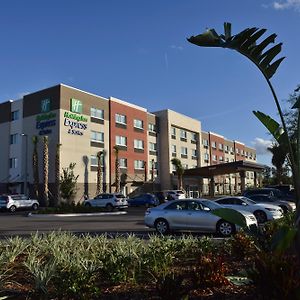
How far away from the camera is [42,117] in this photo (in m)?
49.2

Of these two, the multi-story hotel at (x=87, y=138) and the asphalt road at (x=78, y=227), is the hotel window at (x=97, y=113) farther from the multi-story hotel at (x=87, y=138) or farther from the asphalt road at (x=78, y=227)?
the asphalt road at (x=78, y=227)

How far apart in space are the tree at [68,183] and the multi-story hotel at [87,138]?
0.98 m

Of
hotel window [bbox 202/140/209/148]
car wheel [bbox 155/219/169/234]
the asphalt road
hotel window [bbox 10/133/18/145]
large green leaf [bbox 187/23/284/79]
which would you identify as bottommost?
the asphalt road

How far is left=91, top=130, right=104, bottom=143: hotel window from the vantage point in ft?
170

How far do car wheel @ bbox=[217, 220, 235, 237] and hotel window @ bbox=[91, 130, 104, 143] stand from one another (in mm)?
35984

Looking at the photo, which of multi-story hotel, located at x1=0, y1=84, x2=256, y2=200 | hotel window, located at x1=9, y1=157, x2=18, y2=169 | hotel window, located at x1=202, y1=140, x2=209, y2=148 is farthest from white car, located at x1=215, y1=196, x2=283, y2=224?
hotel window, located at x1=202, y1=140, x2=209, y2=148

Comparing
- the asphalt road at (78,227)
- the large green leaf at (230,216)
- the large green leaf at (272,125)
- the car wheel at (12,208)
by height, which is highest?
the large green leaf at (272,125)

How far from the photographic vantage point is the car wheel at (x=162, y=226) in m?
18.0

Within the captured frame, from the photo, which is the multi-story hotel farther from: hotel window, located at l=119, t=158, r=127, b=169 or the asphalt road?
the asphalt road

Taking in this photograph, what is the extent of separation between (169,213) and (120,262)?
37.1 ft

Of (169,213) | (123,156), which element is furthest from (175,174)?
(169,213)

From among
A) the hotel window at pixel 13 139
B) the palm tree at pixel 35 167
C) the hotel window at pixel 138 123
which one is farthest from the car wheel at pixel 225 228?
the hotel window at pixel 138 123

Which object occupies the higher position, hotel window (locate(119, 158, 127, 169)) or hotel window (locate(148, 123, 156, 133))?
hotel window (locate(148, 123, 156, 133))

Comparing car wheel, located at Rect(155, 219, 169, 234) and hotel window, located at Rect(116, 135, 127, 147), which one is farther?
hotel window, located at Rect(116, 135, 127, 147)
